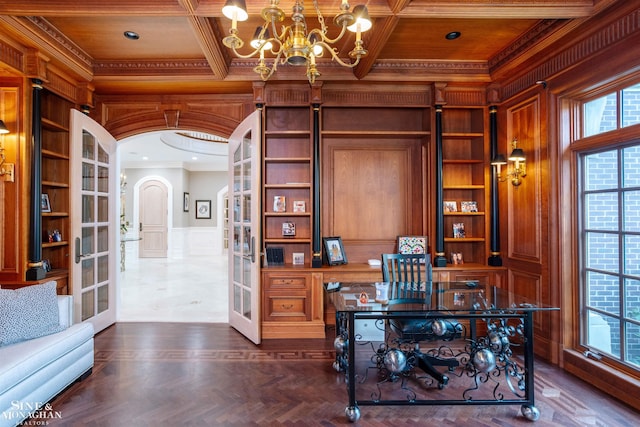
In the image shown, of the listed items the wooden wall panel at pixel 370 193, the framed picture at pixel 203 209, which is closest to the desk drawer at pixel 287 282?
the wooden wall panel at pixel 370 193

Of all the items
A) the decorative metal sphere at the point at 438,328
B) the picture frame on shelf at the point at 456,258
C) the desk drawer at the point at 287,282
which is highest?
the picture frame on shelf at the point at 456,258

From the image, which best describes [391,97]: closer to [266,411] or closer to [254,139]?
[254,139]

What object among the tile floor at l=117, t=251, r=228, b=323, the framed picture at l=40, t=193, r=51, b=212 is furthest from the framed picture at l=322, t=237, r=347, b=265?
the framed picture at l=40, t=193, r=51, b=212

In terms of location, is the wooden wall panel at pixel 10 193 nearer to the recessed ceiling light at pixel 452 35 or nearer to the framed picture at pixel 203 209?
the recessed ceiling light at pixel 452 35

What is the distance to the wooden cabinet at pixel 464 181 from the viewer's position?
418 cm

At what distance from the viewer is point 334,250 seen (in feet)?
13.4

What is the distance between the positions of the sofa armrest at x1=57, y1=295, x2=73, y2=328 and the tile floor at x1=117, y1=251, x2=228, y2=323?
4.87 feet

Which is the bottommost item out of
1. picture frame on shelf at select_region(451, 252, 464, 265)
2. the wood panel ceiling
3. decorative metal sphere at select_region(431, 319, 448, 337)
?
decorative metal sphere at select_region(431, 319, 448, 337)

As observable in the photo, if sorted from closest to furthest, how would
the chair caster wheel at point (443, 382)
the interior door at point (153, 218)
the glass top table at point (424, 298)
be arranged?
the glass top table at point (424, 298) → the chair caster wheel at point (443, 382) → the interior door at point (153, 218)

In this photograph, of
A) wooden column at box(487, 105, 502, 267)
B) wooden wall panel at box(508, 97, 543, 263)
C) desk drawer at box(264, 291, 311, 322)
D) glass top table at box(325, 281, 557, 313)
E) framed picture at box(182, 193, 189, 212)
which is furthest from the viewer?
framed picture at box(182, 193, 189, 212)

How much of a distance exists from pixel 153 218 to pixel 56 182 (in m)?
7.29

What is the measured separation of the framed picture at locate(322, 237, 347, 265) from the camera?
159 inches

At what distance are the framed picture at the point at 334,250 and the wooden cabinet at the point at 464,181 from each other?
129 centimetres

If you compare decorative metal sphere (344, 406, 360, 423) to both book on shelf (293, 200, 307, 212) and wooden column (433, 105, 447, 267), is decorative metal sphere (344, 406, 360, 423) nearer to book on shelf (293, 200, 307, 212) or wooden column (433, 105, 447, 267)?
wooden column (433, 105, 447, 267)
